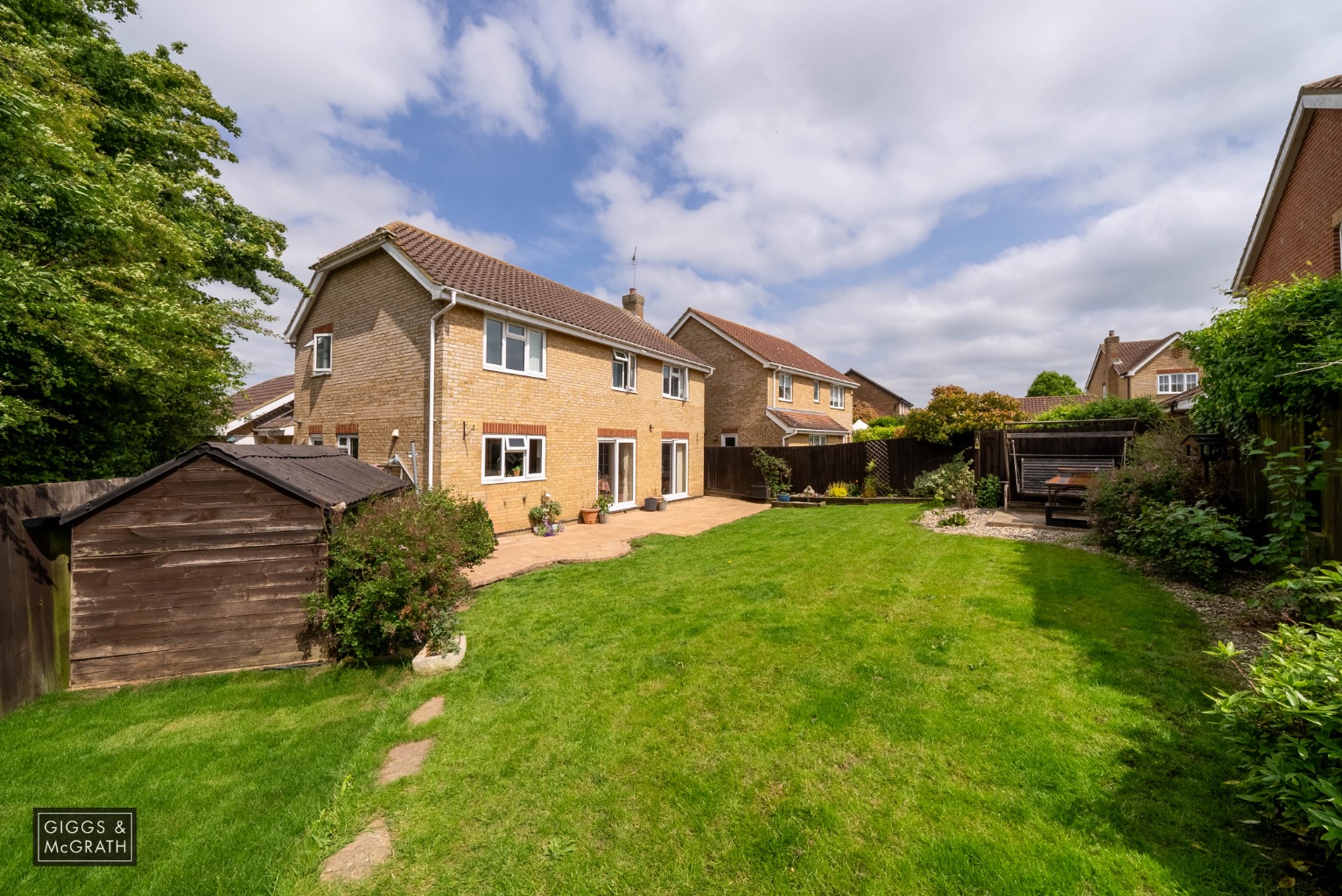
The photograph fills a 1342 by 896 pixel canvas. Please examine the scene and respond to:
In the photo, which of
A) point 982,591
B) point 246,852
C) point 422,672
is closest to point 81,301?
point 422,672

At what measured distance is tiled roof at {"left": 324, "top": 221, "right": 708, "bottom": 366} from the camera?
12.0 metres

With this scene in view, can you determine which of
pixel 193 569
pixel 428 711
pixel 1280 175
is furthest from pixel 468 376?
pixel 1280 175

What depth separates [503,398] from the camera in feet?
41.1

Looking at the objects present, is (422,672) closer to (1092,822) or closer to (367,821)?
(367,821)

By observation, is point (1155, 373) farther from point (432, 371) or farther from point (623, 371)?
point (432, 371)

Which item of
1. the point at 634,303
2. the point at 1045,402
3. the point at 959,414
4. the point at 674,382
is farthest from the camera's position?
the point at 1045,402

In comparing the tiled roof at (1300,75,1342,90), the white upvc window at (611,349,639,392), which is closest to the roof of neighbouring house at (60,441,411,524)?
the white upvc window at (611,349,639,392)

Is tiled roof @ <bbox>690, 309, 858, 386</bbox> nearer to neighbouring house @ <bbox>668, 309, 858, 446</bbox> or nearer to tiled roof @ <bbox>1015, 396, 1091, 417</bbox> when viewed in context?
neighbouring house @ <bbox>668, 309, 858, 446</bbox>

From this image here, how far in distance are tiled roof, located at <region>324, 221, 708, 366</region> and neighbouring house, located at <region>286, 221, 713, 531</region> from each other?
7 centimetres

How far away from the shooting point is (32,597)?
193 inches

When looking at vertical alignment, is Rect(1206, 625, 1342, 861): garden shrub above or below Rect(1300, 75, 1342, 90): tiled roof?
below

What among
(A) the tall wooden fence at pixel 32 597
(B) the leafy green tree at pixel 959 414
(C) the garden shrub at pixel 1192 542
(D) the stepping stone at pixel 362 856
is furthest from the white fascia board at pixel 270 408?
(C) the garden shrub at pixel 1192 542

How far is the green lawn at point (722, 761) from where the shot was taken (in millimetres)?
2668

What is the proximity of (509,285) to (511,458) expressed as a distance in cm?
518
